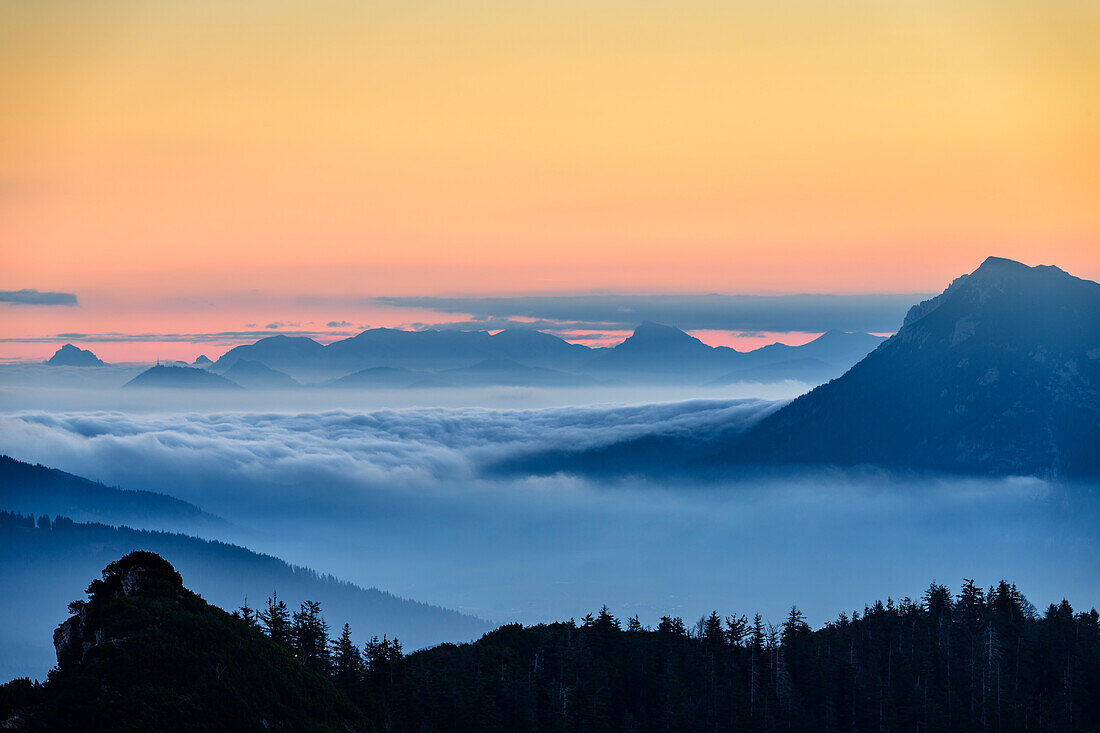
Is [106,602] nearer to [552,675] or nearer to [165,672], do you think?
[165,672]

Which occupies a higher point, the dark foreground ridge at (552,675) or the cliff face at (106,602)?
the cliff face at (106,602)

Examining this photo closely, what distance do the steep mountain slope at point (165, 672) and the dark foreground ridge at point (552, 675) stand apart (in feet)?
0.48

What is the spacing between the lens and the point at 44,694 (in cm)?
8269

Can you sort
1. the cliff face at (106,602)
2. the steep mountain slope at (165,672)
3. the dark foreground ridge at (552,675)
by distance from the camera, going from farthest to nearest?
the cliff face at (106,602), the dark foreground ridge at (552,675), the steep mountain slope at (165,672)

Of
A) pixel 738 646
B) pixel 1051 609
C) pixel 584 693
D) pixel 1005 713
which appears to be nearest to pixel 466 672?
pixel 584 693

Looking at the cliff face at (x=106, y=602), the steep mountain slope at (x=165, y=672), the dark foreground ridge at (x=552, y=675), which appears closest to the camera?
the steep mountain slope at (x=165, y=672)

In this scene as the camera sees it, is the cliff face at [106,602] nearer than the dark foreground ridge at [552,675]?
No

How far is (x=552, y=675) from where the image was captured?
436 feet

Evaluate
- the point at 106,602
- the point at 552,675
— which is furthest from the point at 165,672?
the point at 552,675

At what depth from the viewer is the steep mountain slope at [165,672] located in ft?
269

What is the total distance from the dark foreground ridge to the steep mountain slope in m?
0.15

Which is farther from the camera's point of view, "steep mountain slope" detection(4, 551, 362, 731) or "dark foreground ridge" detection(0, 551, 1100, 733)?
"dark foreground ridge" detection(0, 551, 1100, 733)

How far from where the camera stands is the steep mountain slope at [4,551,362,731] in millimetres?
81875

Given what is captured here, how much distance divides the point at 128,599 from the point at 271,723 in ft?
53.5
